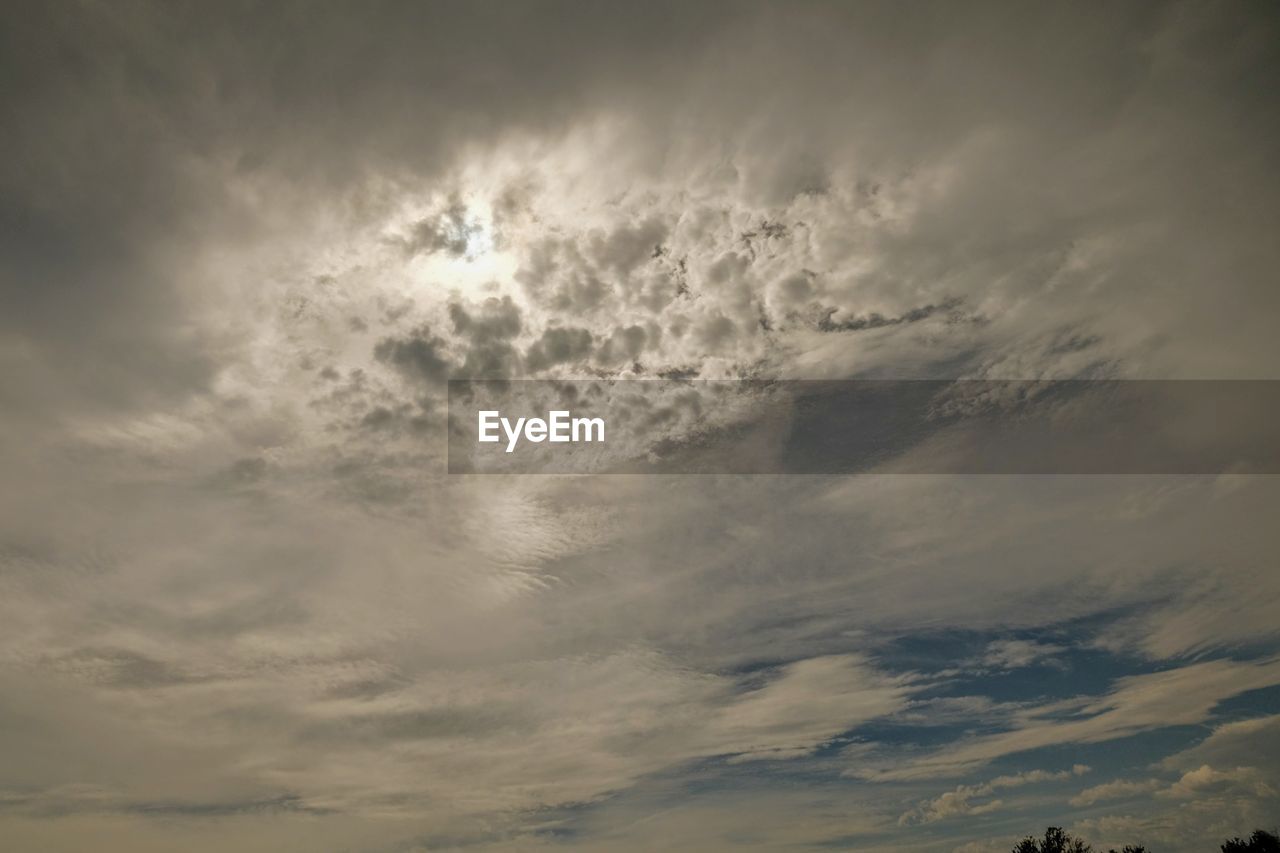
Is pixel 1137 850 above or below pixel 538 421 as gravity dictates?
below

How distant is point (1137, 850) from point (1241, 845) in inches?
606

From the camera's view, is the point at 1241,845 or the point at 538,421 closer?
the point at 538,421

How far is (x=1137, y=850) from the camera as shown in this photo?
124 meters

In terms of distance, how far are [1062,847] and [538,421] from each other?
13409 centimetres

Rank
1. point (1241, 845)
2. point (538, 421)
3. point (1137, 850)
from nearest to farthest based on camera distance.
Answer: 1. point (538, 421)
2. point (1241, 845)
3. point (1137, 850)

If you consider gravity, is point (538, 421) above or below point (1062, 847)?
above

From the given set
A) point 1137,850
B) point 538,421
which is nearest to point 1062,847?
point 1137,850

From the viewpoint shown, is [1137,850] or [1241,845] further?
[1137,850]

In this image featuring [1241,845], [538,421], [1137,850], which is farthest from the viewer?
[1137,850]

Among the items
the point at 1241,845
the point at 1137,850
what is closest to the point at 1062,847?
the point at 1137,850

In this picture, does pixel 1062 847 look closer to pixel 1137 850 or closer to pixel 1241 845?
pixel 1137 850

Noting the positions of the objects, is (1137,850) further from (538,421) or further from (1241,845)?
(538,421)

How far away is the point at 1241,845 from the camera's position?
11325cm

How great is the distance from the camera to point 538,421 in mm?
47594
